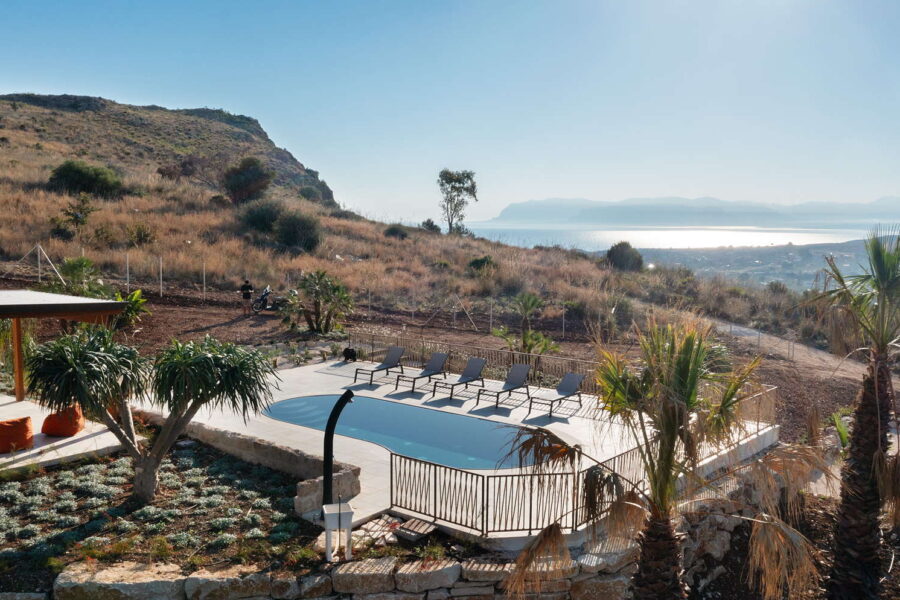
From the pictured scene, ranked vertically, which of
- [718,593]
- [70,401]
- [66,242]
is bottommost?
[718,593]

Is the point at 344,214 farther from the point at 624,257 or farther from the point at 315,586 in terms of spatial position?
the point at 315,586

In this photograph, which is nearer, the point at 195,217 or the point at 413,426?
the point at 413,426

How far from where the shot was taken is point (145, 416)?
11227 mm

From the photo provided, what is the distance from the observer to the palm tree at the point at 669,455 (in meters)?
5.19

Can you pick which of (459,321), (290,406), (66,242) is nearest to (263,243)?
(66,242)

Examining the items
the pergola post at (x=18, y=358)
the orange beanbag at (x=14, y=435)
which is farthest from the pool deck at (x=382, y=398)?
the orange beanbag at (x=14, y=435)

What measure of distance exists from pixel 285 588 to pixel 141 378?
3.37m

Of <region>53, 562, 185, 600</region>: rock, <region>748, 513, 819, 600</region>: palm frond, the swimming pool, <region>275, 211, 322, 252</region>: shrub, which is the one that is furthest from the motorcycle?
<region>748, 513, 819, 600</region>: palm frond

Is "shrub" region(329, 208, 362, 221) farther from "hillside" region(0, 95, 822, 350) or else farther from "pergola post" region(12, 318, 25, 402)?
"pergola post" region(12, 318, 25, 402)

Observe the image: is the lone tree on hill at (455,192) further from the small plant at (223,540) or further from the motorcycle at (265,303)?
the small plant at (223,540)

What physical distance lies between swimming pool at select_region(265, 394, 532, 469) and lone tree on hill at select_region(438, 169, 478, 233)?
46.1 meters

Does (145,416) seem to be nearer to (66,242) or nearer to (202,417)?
(202,417)

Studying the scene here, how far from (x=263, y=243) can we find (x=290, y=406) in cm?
2368

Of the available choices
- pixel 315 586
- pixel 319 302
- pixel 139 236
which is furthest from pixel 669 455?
pixel 139 236
